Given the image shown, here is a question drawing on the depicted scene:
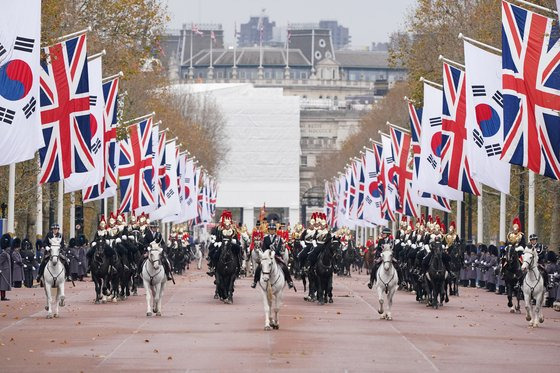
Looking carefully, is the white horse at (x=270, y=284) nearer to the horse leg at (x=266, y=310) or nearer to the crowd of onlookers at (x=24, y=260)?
the horse leg at (x=266, y=310)

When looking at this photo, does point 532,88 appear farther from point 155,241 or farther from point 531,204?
point 531,204

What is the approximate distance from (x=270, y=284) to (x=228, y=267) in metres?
9.88

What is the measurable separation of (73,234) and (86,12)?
9183 mm

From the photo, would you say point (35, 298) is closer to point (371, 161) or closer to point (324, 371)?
point (324, 371)

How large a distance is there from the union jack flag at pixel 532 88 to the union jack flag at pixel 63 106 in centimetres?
1331

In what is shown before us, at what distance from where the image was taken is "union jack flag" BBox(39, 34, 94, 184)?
47.9 m

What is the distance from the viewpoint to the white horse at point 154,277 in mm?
40531

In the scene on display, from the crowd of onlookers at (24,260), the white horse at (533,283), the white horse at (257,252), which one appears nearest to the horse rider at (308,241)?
the white horse at (257,252)

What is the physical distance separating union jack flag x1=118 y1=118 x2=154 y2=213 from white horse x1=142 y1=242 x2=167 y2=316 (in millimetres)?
22301

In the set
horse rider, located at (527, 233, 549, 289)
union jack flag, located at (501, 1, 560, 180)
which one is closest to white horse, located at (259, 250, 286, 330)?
horse rider, located at (527, 233, 549, 289)

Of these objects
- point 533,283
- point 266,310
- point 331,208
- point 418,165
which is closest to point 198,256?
point 418,165

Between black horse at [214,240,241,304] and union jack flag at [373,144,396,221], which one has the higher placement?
union jack flag at [373,144,396,221]

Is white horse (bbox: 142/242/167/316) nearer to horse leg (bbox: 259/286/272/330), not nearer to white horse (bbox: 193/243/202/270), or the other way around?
horse leg (bbox: 259/286/272/330)

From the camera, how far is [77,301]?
47.1 metres
